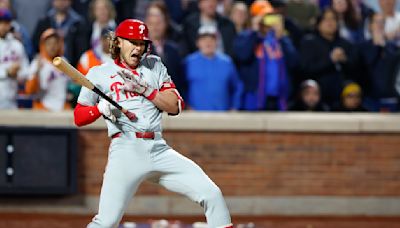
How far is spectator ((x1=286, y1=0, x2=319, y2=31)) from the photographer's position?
42.8ft

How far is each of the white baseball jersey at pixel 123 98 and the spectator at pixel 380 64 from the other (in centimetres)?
541

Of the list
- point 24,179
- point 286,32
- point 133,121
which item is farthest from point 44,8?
point 133,121

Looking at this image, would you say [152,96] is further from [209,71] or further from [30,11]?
[30,11]

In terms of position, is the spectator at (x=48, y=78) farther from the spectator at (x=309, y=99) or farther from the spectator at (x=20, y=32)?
the spectator at (x=309, y=99)

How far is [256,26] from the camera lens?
12.4 meters

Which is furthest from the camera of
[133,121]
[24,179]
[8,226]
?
[24,179]

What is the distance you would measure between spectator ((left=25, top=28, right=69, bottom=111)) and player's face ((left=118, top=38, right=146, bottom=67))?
160 inches

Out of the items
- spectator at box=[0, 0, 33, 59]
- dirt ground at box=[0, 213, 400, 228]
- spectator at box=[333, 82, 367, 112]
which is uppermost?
spectator at box=[0, 0, 33, 59]

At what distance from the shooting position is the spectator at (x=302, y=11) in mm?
13055

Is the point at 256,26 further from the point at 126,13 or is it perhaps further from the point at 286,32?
the point at 126,13

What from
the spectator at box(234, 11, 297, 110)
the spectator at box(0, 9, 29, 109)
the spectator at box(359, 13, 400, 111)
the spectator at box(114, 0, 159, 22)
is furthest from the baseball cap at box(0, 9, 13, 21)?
the spectator at box(359, 13, 400, 111)

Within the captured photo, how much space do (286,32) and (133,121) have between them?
16.8ft

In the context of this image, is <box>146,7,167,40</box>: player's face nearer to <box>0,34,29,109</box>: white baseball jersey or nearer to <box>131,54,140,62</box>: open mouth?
<box>0,34,29,109</box>: white baseball jersey

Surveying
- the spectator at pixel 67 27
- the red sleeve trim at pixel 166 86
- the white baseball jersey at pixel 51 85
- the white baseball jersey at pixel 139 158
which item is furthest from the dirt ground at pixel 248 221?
the red sleeve trim at pixel 166 86
